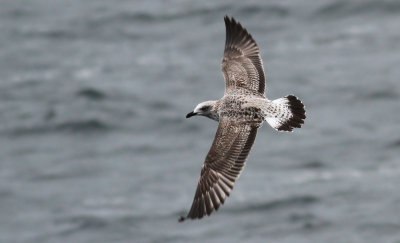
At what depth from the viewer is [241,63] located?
1202 cm

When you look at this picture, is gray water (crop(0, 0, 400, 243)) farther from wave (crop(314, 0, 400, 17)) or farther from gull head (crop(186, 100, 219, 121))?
gull head (crop(186, 100, 219, 121))

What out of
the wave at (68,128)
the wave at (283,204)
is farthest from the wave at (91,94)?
the wave at (283,204)

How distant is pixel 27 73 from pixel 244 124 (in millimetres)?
15339

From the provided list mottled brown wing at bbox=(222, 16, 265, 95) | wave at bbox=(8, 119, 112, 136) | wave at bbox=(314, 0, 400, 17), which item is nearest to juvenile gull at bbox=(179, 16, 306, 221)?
mottled brown wing at bbox=(222, 16, 265, 95)

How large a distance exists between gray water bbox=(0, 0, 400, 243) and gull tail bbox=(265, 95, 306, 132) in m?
7.79

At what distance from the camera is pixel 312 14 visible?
2628 cm

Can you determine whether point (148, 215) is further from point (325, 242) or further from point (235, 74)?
point (235, 74)

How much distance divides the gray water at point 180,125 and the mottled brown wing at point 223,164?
26.7 feet

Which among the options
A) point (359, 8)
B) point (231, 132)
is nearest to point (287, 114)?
point (231, 132)

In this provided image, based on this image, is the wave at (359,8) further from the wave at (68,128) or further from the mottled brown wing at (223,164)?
the mottled brown wing at (223,164)

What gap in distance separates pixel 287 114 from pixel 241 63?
5.09 ft

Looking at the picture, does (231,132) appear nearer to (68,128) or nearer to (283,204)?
(283,204)

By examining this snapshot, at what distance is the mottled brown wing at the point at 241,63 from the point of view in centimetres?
1166

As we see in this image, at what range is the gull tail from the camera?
10.6 meters
